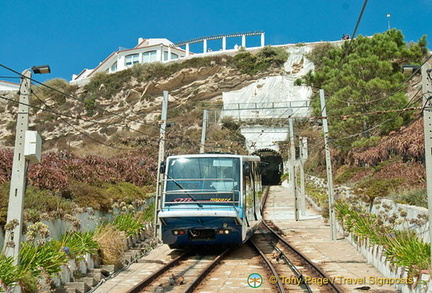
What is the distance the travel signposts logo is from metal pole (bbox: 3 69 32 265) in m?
4.33

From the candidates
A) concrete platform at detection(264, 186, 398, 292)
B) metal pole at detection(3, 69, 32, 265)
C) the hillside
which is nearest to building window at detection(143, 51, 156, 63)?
the hillside

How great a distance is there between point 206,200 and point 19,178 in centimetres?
531

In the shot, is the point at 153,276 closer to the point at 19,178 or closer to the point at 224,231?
the point at 224,231

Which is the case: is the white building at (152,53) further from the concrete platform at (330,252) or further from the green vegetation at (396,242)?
the green vegetation at (396,242)

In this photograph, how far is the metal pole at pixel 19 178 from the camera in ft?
24.6

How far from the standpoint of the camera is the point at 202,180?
40.5 ft

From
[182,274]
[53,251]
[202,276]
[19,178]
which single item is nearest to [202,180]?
[182,274]

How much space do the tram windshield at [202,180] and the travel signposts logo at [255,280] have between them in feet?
8.46

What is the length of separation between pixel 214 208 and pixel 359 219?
4.46m

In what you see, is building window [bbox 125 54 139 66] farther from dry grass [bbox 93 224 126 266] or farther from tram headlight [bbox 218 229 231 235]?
tram headlight [bbox 218 229 231 235]

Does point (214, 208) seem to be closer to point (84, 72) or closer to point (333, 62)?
point (333, 62)

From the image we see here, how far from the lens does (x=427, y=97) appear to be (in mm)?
7734

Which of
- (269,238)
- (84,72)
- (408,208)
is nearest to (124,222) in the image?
(269,238)

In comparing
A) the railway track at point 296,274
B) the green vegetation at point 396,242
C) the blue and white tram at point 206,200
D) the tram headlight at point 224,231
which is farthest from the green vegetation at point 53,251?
the green vegetation at point 396,242
